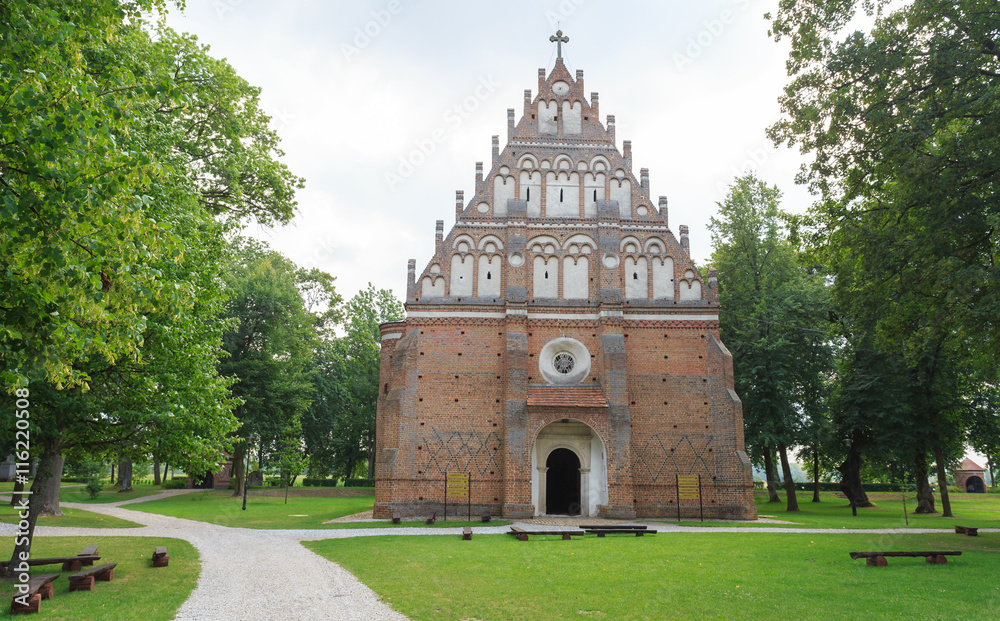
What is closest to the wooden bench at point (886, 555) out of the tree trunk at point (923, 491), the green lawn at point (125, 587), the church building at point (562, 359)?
the church building at point (562, 359)

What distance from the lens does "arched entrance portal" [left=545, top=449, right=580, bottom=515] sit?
24516 mm

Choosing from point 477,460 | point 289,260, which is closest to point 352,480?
point 289,260

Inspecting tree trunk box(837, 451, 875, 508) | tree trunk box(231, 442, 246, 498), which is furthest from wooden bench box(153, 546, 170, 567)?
tree trunk box(837, 451, 875, 508)

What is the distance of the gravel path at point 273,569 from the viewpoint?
29.3ft

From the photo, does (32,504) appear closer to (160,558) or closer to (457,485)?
(160,558)

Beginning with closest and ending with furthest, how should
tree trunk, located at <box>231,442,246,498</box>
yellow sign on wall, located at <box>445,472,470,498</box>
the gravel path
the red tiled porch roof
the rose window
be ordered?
the gravel path, yellow sign on wall, located at <box>445,472,470,498</box>, the red tiled porch roof, the rose window, tree trunk, located at <box>231,442,246,498</box>

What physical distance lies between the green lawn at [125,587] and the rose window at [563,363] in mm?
14042

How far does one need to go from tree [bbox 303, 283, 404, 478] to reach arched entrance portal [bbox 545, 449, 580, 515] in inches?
940

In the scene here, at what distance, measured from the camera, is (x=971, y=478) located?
59281 mm

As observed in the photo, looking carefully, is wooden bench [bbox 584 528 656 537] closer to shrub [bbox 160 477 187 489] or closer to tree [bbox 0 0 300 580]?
tree [bbox 0 0 300 580]

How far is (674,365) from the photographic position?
2500 cm

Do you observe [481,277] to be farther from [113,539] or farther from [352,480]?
[352,480]

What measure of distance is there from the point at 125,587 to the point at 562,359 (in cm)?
1724

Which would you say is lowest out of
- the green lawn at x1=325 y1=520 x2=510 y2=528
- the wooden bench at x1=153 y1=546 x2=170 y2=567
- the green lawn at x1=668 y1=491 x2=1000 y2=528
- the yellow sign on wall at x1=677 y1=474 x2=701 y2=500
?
the green lawn at x1=668 y1=491 x2=1000 y2=528
